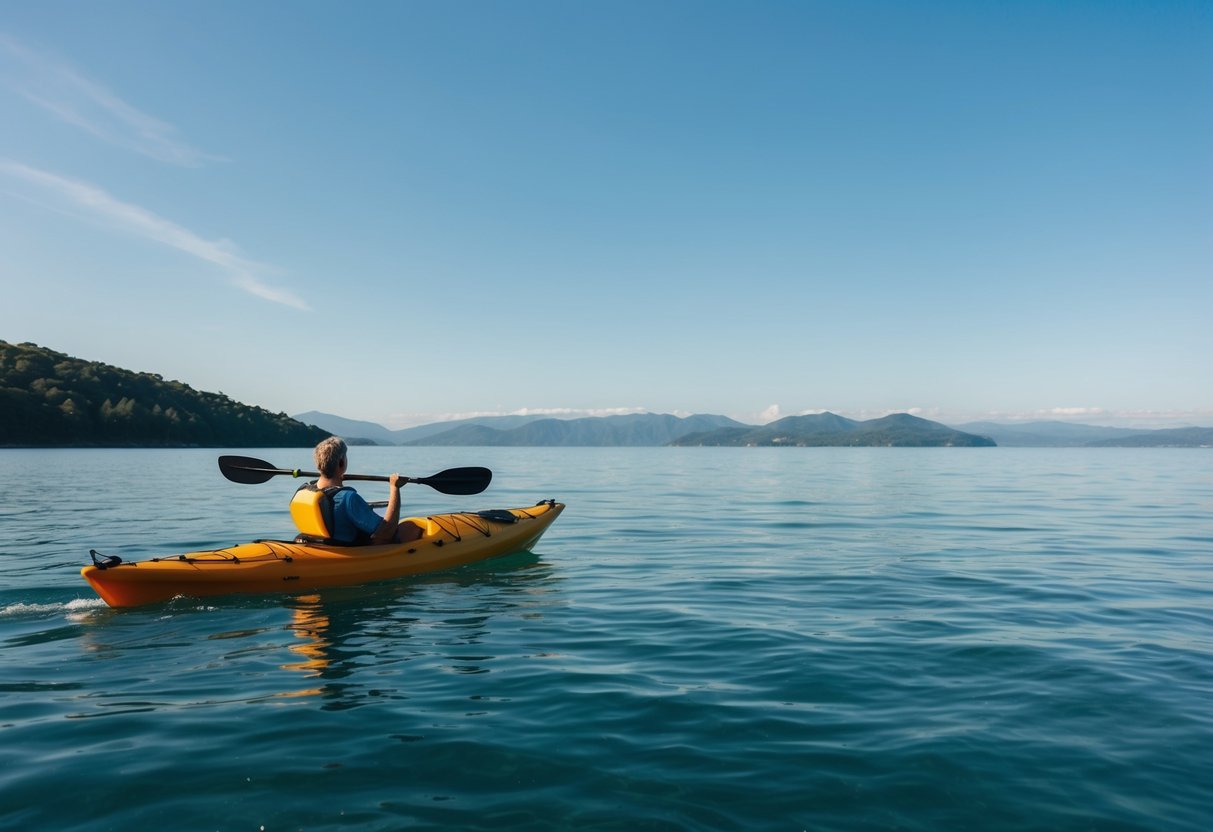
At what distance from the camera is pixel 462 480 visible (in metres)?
12.8

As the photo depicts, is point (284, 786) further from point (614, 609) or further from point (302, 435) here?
point (302, 435)

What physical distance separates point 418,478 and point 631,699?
706 centimetres

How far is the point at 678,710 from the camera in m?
5.36

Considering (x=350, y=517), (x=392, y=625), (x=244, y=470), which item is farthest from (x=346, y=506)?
(x=244, y=470)

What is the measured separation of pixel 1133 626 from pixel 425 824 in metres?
8.02

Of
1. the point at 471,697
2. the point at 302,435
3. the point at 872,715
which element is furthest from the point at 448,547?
the point at 302,435

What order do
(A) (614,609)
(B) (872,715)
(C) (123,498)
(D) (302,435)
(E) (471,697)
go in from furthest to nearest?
(D) (302,435) → (C) (123,498) → (A) (614,609) → (E) (471,697) → (B) (872,715)

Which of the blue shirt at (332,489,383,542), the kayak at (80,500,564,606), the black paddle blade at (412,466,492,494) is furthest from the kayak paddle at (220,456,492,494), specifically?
the blue shirt at (332,489,383,542)

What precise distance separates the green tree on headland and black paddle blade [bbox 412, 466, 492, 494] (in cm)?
10672

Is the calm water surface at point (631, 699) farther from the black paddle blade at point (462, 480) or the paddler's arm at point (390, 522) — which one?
the black paddle blade at point (462, 480)

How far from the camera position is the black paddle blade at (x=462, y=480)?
1255 centimetres

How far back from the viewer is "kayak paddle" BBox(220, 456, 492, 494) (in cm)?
1168

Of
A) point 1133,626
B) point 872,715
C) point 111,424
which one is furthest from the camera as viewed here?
point 111,424

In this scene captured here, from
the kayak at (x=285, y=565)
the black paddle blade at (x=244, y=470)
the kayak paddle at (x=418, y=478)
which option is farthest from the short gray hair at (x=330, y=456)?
the black paddle blade at (x=244, y=470)
